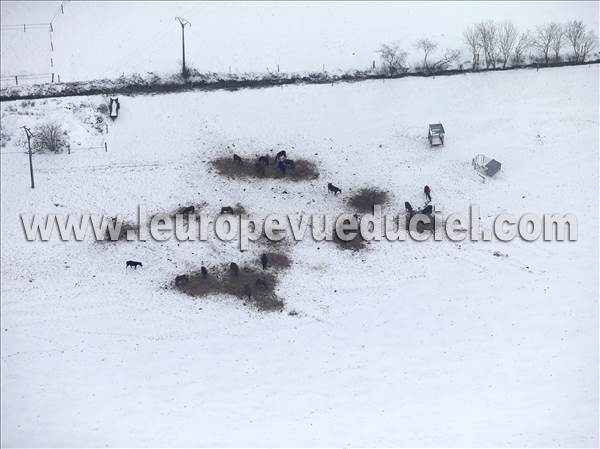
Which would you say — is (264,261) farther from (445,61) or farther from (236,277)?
(445,61)

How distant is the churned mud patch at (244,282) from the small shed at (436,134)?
11.0 metres

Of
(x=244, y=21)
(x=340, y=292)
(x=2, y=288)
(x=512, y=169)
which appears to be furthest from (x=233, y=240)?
(x=244, y=21)

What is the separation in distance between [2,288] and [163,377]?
908 centimetres

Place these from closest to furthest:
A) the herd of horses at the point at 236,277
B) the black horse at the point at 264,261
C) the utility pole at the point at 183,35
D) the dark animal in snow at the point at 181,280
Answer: the herd of horses at the point at 236,277
the dark animal in snow at the point at 181,280
the black horse at the point at 264,261
the utility pole at the point at 183,35

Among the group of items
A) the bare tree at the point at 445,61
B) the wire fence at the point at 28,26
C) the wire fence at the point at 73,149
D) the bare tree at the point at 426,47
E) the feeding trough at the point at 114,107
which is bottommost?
the wire fence at the point at 73,149

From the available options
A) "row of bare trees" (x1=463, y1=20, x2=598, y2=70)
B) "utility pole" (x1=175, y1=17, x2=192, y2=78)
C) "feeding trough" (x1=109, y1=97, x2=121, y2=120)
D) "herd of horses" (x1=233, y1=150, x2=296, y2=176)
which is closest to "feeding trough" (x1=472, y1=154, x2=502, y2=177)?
"row of bare trees" (x1=463, y1=20, x2=598, y2=70)

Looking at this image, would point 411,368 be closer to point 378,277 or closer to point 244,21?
point 378,277

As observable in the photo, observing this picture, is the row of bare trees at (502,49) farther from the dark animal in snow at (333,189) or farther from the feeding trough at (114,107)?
the feeding trough at (114,107)

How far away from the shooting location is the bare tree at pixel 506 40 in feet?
183

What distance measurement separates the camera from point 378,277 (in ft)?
145

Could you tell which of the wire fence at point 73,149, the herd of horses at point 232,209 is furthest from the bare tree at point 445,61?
the wire fence at point 73,149

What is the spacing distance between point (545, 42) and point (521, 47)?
1.36m

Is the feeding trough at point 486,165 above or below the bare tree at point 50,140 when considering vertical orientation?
below

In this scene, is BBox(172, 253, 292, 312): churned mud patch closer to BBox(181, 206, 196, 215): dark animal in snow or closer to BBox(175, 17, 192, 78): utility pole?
BBox(181, 206, 196, 215): dark animal in snow
